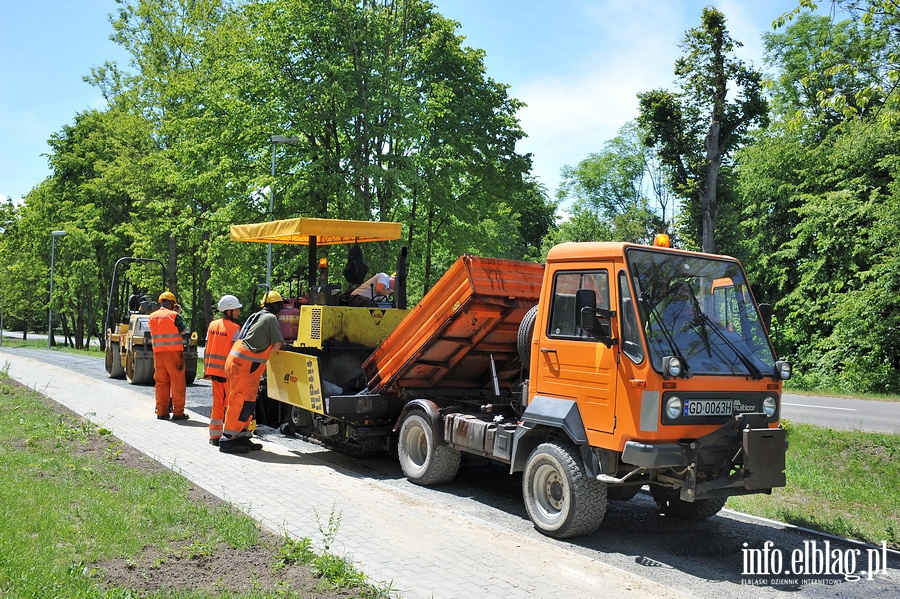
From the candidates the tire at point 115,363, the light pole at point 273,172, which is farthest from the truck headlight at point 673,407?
the light pole at point 273,172

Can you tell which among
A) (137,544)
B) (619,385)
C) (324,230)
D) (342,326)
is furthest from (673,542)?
(324,230)

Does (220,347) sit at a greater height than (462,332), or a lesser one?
lesser

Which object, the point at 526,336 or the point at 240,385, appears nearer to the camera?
the point at 526,336

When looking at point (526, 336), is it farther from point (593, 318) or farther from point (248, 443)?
point (248, 443)

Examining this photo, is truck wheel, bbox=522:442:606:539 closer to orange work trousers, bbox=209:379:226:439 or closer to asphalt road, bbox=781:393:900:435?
orange work trousers, bbox=209:379:226:439

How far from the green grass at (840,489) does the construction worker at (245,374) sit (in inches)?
229

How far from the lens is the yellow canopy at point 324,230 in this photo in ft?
32.7

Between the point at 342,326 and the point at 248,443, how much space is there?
1921 millimetres

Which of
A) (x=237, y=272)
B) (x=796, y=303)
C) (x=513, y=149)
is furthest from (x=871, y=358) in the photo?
(x=237, y=272)

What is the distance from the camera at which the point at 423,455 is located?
8.38 m

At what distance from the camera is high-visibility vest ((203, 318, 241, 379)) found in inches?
401

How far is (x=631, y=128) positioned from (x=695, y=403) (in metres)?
51.9

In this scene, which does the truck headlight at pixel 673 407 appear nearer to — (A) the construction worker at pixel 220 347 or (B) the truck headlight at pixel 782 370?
(B) the truck headlight at pixel 782 370

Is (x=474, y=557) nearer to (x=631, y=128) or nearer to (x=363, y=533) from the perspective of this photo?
(x=363, y=533)
